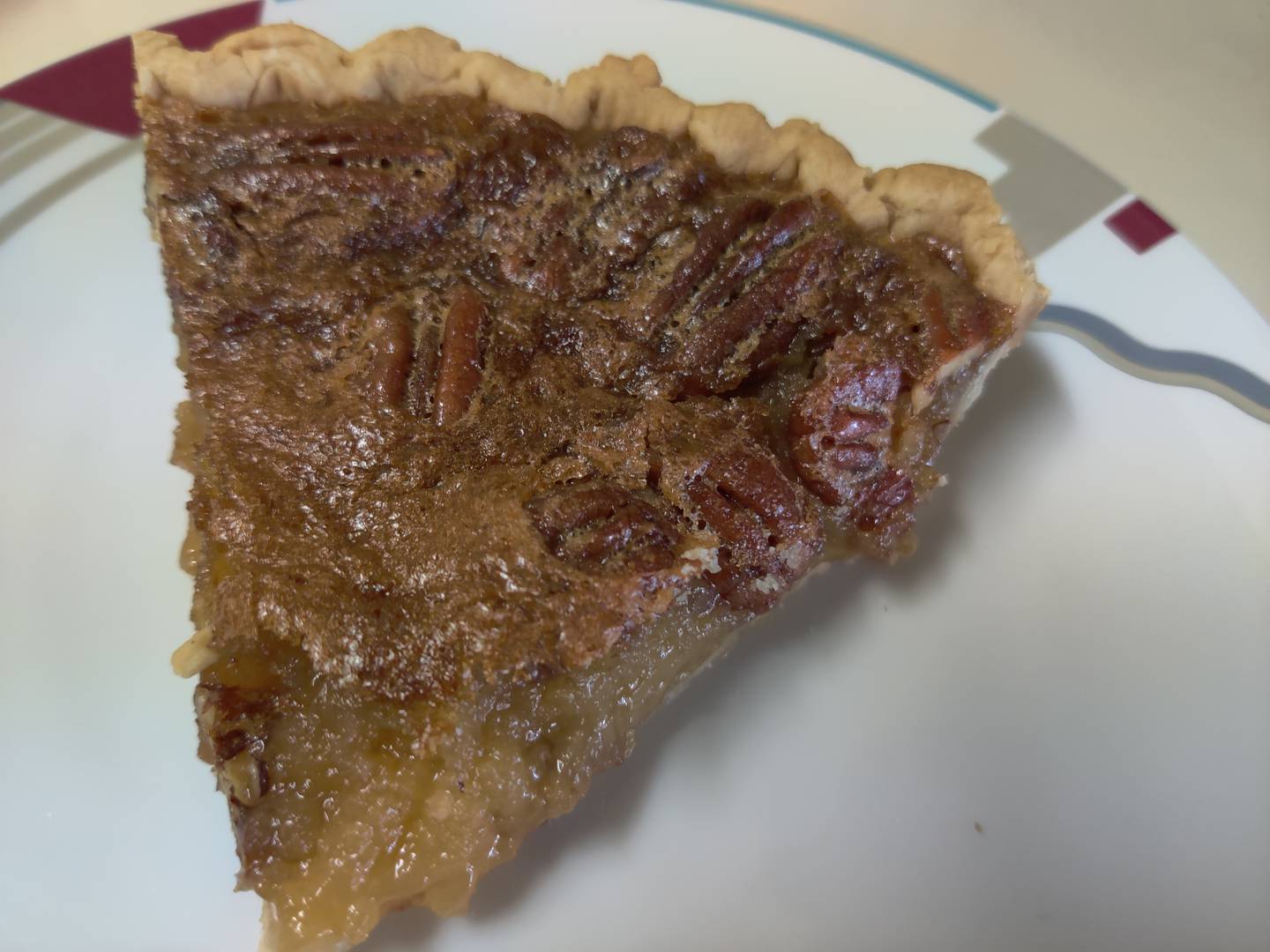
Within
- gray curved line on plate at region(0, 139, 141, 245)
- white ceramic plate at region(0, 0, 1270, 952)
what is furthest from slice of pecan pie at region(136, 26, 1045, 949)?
gray curved line on plate at region(0, 139, 141, 245)

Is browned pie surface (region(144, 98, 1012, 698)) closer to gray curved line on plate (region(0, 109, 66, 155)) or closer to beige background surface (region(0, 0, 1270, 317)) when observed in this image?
gray curved line on plate (region(0, 109, 66, 155))

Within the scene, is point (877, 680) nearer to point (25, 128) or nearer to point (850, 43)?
point (850, 43)

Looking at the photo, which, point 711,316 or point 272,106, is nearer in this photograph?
point 711,316

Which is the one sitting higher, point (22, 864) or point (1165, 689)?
point (1165, 689)

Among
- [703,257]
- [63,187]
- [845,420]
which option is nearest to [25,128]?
[63,187]

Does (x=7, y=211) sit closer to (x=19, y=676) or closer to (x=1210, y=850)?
(x=19, y=676)

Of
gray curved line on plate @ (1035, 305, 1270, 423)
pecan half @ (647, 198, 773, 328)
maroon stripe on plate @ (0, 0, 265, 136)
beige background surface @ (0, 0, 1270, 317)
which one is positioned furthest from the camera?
beige background surface @ (0, 0, 1270, 317)

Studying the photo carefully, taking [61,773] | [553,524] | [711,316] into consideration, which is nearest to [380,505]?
[553,524]
